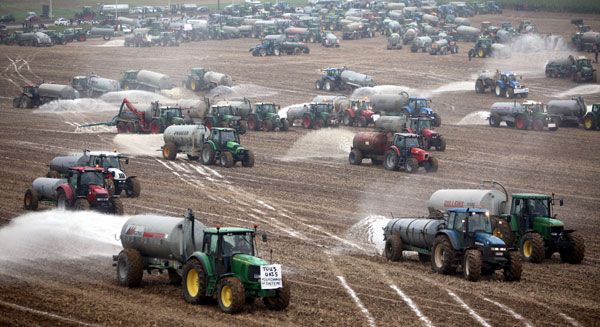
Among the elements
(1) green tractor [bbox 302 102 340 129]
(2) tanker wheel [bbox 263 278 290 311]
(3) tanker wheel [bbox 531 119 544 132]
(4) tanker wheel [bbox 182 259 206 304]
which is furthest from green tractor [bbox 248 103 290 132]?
(2) tanker wheel [bbox 263 278 290 311]

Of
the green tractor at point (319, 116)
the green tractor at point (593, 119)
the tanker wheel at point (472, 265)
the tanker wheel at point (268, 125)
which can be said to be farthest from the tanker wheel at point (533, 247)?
the green tractor at point (593, 119)

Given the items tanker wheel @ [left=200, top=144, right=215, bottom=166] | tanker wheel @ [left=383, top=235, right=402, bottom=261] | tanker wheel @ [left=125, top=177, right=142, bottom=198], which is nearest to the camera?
tanker wheel @ [left=383, top=235, right=402, bottom=261]

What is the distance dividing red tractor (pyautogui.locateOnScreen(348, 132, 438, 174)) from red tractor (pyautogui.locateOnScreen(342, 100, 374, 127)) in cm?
1454

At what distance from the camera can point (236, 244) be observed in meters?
27.0

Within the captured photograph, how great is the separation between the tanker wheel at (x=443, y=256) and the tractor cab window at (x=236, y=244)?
7390mm

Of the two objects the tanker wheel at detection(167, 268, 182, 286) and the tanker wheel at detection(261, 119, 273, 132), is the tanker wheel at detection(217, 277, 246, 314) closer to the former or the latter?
the tanker wheel at detection(167, 268, 182, 286)

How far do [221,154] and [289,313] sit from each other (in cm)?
2937

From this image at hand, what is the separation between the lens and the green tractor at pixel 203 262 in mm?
26062

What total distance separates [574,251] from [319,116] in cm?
3799

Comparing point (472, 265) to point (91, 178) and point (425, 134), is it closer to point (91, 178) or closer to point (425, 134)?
point (91, 178)

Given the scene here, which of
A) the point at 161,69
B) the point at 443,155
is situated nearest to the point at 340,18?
the point at 161,69

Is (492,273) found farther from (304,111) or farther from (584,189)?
(304,111)

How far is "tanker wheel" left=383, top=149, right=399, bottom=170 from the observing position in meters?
54.6

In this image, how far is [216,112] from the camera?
223 ft
